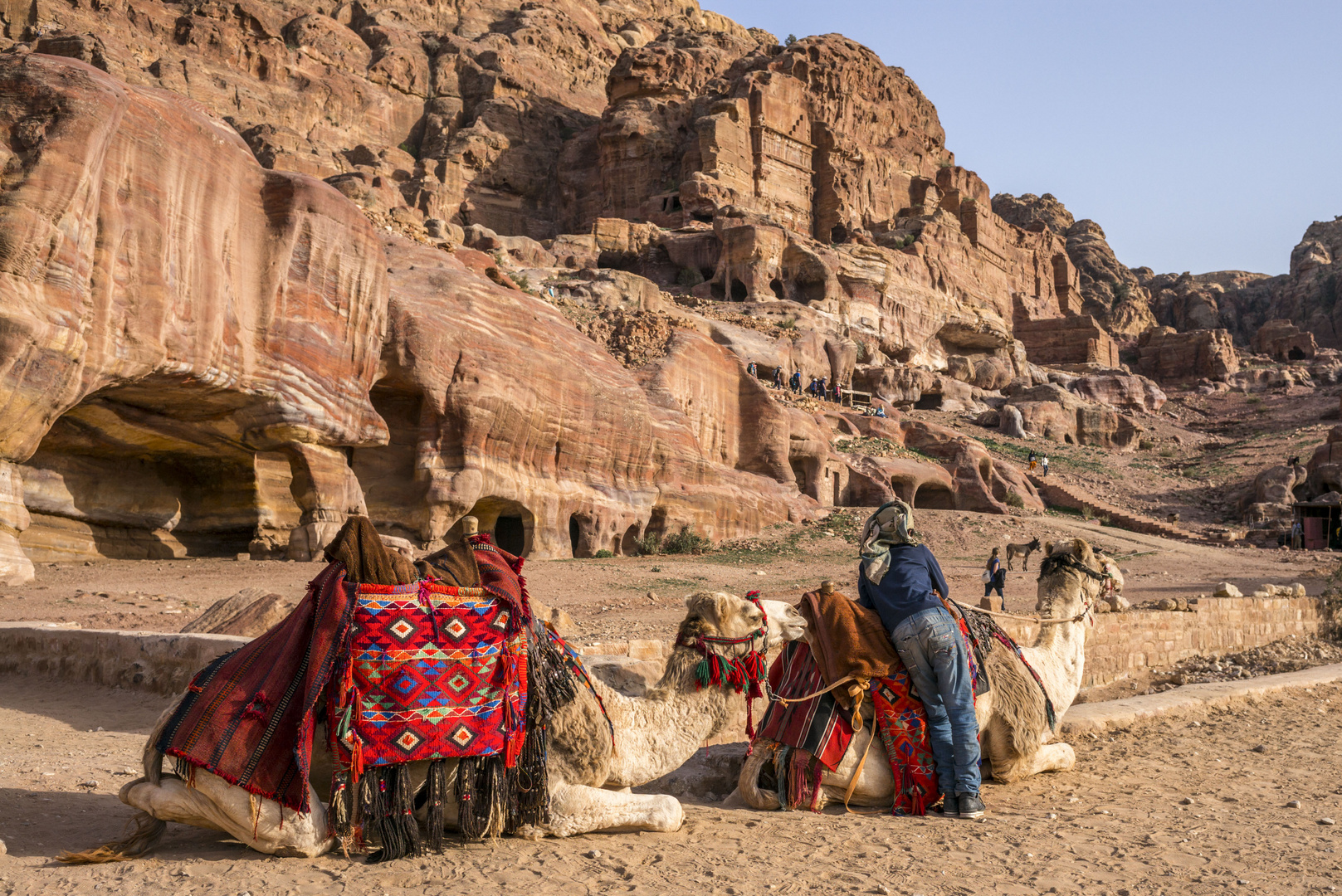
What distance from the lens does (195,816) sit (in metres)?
3.76

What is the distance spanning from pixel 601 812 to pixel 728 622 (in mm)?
1082

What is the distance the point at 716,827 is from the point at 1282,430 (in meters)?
61.2

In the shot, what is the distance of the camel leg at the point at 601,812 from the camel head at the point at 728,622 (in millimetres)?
796

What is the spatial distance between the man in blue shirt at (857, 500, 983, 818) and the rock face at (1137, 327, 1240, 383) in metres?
77.1

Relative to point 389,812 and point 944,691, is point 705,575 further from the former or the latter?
point 389,812

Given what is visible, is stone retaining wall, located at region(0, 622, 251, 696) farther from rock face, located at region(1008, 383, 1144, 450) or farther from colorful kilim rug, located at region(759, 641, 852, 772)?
rock face, located at region(1008, 383, 1144, 450)

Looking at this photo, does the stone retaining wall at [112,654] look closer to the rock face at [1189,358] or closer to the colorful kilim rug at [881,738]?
the colorful kilim rug at [881,738]

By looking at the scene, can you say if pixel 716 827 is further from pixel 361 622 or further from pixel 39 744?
pixel 39 744

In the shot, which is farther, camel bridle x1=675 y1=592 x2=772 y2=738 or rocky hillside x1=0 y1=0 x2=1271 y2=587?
rocky hillside x1=0 y1=0 x2=1271 y2=587

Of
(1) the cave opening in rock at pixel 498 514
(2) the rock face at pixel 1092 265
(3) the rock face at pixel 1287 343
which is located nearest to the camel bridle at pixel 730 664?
(1) the cave opening in rock at pixel 498 514

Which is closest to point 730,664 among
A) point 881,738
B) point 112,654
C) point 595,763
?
point 595,763

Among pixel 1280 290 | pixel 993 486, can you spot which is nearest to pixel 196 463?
pixel 993 486

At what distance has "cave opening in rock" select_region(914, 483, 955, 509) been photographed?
3550cm

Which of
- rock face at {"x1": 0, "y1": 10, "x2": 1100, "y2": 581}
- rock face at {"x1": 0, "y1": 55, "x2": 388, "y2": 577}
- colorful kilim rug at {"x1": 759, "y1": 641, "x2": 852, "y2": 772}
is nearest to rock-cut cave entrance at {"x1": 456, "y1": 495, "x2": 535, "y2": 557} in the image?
rock face at {"x1": 0, "y1": 10, "x2": 1100, "y2": 581}
